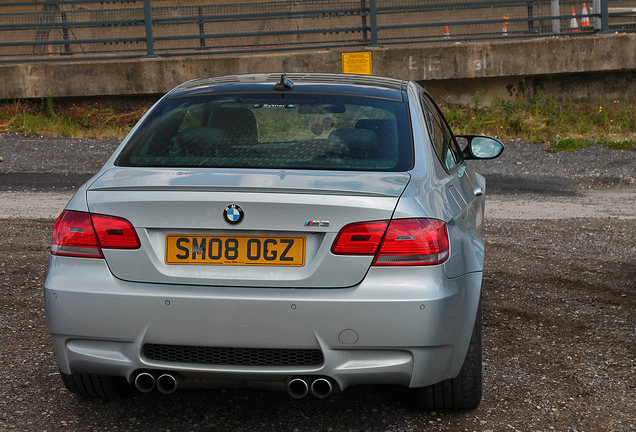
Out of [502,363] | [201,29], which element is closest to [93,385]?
[502,363]

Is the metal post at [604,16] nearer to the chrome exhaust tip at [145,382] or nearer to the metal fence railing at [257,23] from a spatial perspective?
the metal fence railing at [257,23]

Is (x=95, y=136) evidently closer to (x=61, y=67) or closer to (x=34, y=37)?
(x=61, y=67)

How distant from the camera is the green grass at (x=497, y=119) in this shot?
13695mm

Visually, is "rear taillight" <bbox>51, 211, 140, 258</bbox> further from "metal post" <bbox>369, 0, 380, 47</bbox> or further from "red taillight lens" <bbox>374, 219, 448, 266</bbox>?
"metal post" <bbox>369, 0, 380, 47</bbox>

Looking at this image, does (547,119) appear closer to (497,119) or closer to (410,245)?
(497,119)

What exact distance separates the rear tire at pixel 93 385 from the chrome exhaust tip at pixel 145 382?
55cm

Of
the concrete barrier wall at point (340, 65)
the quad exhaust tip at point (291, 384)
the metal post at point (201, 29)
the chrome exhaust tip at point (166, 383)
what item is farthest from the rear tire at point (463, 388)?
the metal post at point (201, 29)

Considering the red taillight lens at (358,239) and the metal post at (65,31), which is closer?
the red taillight lens at (358,239)

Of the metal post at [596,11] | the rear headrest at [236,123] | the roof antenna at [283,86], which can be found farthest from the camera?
the metal post at [596,11]

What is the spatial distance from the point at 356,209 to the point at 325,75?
1.58 metres

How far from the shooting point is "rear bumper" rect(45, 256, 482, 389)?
2764mm

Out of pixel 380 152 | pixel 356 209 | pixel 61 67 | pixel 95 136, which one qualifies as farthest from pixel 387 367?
pixel 61 67

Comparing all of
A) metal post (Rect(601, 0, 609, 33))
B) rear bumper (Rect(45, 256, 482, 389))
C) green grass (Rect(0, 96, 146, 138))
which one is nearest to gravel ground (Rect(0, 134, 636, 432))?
rear bumper (Rect(45, 256, 482, 389))

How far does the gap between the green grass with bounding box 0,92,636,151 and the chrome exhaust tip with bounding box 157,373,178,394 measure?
1133 cm
